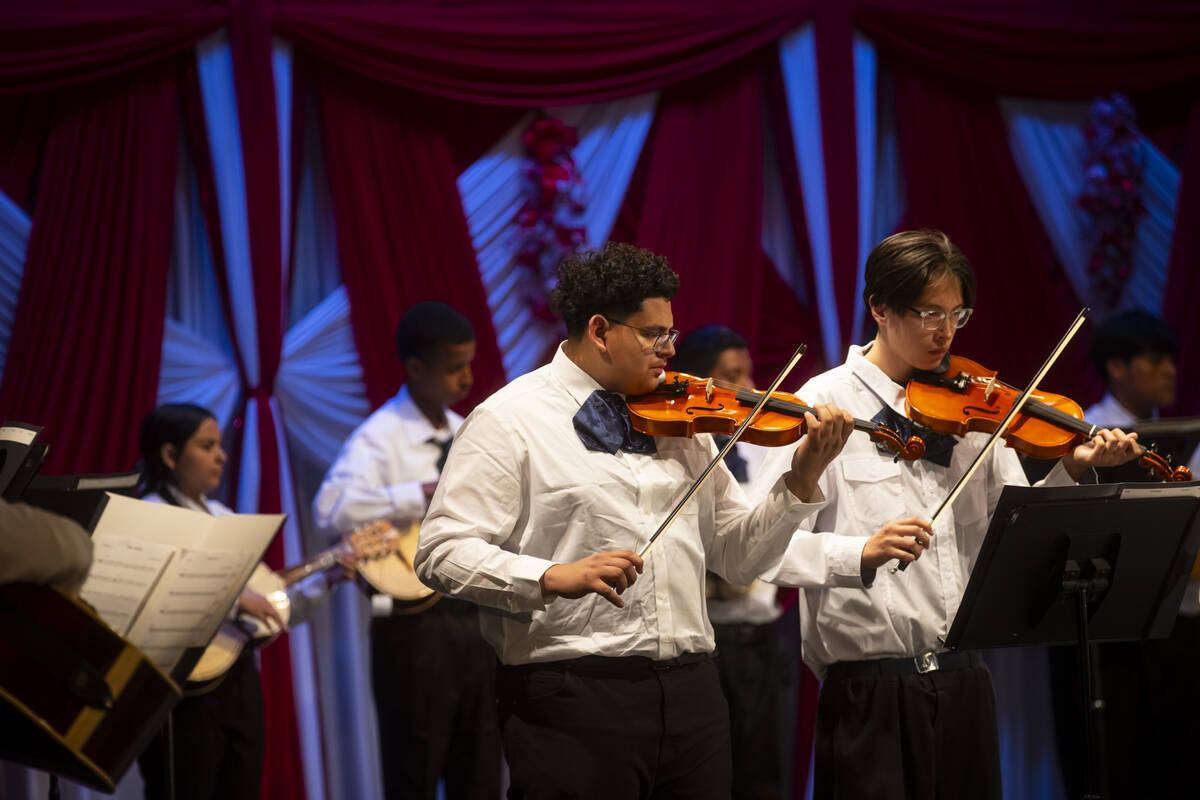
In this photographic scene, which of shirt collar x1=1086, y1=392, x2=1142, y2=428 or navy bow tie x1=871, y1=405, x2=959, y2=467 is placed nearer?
navy bow tie x1=871, y1=405, x2=959, y2=467

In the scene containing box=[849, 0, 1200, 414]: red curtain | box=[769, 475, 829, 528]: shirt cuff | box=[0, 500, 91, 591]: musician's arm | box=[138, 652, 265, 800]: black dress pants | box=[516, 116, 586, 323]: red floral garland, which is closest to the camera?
box=[0, 500, 91, 591]: musician's arm

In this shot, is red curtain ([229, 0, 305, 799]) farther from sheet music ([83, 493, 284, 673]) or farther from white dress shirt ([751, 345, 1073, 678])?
white dress shirt ([751, 345, 1073, 678])

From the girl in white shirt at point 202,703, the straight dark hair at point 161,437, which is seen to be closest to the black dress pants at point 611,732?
the girl in white shirt at point 202,703

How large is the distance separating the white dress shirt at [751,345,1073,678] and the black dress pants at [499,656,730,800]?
1.16 feet

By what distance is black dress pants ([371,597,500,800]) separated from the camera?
3807 millimetres

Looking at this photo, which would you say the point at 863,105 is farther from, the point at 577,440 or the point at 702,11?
the point at 577,440

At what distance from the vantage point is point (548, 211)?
4.76 metres

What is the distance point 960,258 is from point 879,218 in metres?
2.37

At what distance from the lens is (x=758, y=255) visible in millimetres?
4859

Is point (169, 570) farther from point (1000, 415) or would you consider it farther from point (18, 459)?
point (1000, 415)

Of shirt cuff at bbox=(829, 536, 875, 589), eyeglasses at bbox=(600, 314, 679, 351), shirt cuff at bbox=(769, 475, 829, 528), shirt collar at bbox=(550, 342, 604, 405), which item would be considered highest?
eyeglasses at bbox=(600, 314, 679, 351)

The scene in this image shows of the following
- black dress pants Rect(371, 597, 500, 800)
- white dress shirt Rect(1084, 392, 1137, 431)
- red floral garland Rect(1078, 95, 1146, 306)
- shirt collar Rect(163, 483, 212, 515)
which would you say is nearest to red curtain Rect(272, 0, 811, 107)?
red floral garland Rect(1078, 95, 1146, 306)

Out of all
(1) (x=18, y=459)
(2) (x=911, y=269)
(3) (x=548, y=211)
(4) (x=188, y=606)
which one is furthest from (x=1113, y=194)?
(1) (x=18, y=459)

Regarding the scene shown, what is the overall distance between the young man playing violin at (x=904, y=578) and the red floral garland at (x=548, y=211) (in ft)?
6.79
